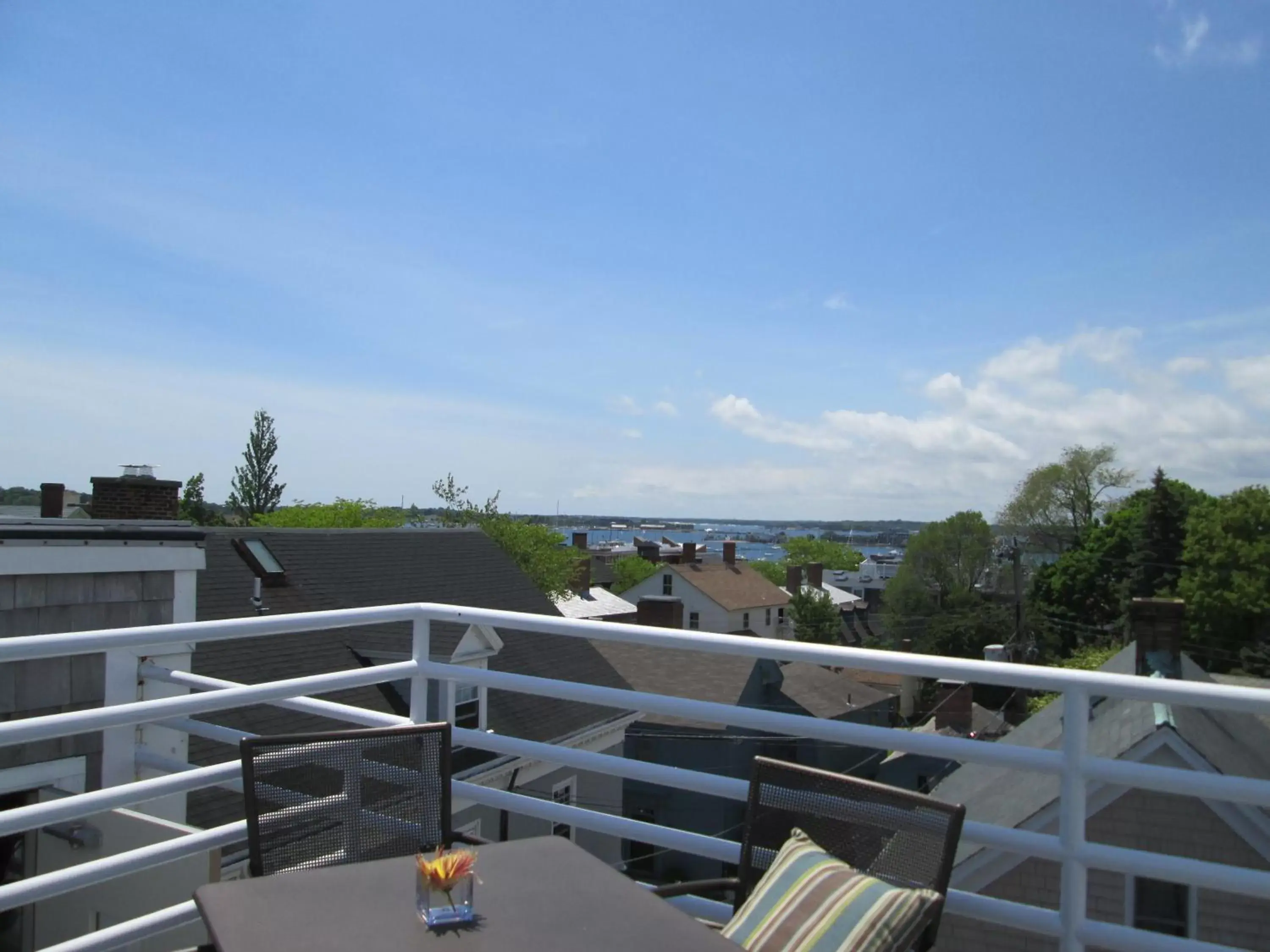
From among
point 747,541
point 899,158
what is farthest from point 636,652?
point 747,541

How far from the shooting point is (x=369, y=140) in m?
14.0

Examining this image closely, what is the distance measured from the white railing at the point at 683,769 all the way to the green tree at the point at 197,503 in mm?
51823

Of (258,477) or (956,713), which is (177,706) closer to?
(956,713)

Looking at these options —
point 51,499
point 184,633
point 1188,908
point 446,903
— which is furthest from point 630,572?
point 446,903

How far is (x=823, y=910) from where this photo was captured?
209 centimetres

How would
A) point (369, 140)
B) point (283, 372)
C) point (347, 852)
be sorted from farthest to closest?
point (283, 372) < point (369, 140) < point (347, 852)

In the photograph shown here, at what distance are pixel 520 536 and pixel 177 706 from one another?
40907mm

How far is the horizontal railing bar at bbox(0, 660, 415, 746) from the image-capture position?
6.99ft

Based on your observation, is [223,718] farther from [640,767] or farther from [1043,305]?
[1043,305]

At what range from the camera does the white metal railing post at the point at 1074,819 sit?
2.20 meters

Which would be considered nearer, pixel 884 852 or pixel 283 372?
pixel 884 852

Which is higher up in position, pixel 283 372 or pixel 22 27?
pixel 283 372

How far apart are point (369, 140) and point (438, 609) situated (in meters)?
12.4

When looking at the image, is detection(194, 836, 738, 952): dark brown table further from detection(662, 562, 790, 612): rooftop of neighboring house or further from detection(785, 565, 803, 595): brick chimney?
detection(785, 565, 803, 595): brick chimney
